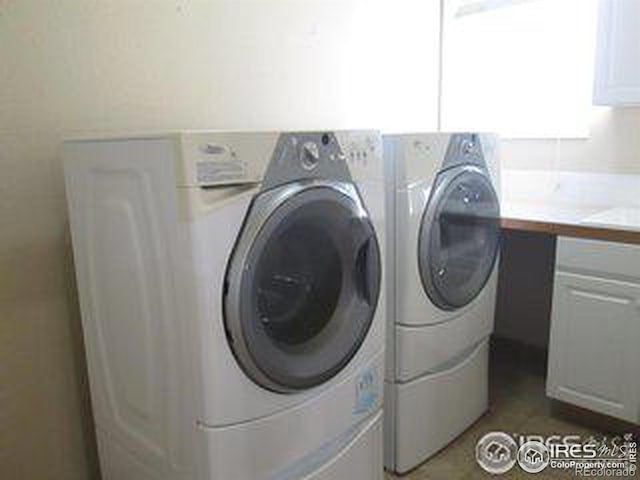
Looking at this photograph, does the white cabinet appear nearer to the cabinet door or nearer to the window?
the cabinet door

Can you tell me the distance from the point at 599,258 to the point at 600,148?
28.7 inches

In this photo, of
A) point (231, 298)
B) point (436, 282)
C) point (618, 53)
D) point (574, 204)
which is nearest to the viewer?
point (231, 298)

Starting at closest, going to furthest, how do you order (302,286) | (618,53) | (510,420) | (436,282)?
1. (302,286)
2. (436,282)
3. (618,53)
4. (510,420)

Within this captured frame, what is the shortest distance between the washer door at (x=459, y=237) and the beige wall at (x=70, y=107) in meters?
0.76

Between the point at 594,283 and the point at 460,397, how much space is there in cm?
64

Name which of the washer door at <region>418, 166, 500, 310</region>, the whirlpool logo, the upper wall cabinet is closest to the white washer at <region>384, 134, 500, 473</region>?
the washer door at <region>418, 166, 500, 310</region>

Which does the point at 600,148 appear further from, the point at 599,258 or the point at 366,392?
the point at 366,392

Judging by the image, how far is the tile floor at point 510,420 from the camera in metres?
1.77

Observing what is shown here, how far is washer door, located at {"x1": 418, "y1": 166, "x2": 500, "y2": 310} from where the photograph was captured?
5.43ft

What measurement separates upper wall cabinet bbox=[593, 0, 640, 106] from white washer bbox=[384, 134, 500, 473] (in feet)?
1.84

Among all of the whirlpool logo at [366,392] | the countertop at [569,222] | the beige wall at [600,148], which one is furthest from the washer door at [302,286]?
the beige wall at [600,148]

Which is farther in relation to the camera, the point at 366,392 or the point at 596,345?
the point at 596,345

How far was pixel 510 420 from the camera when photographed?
208cm

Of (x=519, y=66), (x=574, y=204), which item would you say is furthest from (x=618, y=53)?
(x=574, y=204)
